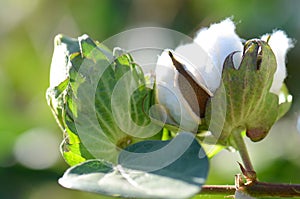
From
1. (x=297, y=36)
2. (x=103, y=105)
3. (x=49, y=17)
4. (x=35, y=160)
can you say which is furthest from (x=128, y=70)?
(x=49, y=17)

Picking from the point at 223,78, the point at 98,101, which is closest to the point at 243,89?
the point at 223,78

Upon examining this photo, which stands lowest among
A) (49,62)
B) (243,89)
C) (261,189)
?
(261,189)

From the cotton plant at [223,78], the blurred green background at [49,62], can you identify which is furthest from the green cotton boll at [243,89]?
the blurred green background at [49,62]

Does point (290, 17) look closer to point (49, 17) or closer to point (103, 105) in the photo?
point (49, 17)

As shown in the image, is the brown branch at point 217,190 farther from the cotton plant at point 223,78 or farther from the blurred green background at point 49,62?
the blurred green background at point 49,62

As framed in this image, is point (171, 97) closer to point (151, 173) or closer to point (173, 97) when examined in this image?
point (173, 97)

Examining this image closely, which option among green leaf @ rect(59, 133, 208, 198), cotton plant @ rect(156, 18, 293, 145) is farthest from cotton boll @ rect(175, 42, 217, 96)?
green leaf @ rect(59, 133, 208, 198)

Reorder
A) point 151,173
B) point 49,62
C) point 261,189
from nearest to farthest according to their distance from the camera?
point 151,173
point 261,189
point 49,62
